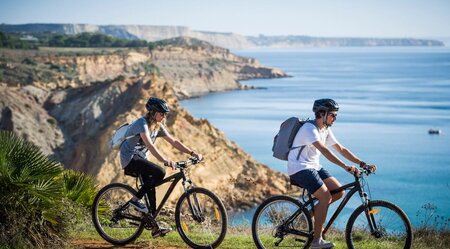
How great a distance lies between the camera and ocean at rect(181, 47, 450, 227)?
43.5 m

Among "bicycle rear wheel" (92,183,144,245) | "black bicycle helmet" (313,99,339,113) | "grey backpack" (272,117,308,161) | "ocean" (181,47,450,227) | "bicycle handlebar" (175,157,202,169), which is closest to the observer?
"black bicycle helmet" (313,99,339,113)

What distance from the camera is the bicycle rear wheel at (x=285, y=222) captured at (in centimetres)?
677

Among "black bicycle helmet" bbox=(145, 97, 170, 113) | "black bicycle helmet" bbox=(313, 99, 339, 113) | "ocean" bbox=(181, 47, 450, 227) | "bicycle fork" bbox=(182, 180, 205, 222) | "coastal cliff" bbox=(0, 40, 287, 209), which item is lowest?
"ocean" bbox=(181, 47, 450, 227)

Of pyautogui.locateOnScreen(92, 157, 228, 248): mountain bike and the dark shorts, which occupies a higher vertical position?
the dark shorts

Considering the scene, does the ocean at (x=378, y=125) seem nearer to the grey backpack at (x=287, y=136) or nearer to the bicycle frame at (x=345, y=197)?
the bicycle frame at (x=345, y=197)

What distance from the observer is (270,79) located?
170 metres

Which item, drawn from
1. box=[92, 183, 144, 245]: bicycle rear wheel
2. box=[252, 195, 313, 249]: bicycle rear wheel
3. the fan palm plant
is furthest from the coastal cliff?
the fan palm plant

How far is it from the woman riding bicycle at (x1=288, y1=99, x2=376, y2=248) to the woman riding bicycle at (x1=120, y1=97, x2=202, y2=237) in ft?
4.12

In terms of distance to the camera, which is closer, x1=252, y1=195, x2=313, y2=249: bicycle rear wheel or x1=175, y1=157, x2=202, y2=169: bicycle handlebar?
x1=252, y1=195, x2=313, y2=249: bicycle rear wheel

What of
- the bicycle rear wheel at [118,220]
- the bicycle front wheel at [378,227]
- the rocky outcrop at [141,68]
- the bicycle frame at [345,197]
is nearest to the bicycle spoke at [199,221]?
the bicycle rear wheel at [118,220]

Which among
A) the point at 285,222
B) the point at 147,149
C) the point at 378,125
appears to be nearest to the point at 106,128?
the point at 147,149

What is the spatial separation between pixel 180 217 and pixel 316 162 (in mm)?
1818

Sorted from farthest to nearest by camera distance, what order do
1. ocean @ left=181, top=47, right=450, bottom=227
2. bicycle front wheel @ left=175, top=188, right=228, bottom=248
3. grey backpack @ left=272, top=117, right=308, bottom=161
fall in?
ocean @ left=181, top=47, right=450, bottom=227 < bicycle front wheel @ left=175, top=188, right=228, bottom=248 < grey backpack @ left=272, top=117, right=308, bottom=161

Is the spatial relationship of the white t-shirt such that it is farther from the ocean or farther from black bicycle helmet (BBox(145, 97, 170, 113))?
the ocean
